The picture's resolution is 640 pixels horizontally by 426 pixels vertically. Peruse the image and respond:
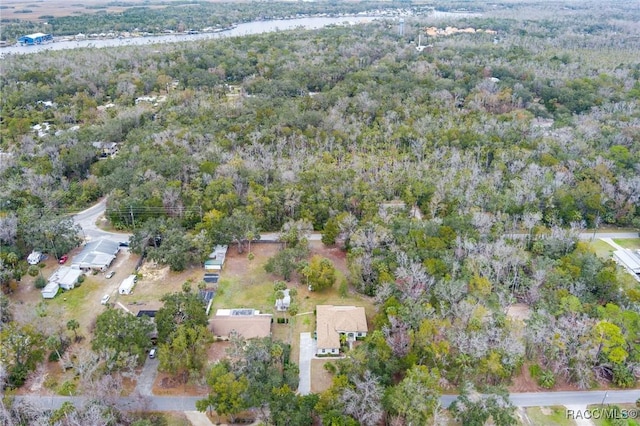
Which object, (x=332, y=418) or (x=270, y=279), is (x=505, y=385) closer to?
(x=332, y=418)

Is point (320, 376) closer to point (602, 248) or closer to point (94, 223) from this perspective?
point (94, 223)

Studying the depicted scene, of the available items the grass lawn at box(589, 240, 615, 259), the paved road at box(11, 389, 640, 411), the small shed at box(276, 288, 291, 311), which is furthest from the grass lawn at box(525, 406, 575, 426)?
the grass lawn at box(589, 240, 615, 259)

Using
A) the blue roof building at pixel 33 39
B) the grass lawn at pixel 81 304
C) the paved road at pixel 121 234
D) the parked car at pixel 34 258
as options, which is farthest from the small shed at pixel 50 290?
the blue roof building at pixel 33 39

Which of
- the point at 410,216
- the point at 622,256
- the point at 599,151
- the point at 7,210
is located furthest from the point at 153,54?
the point at 622,256

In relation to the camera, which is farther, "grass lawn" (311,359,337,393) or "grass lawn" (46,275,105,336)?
"grass lawn" (46,275,105,336)

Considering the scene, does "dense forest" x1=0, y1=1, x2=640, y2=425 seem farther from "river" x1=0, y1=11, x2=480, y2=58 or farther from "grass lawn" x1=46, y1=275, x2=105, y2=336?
"river" x1=0, y1=11, x2=480, y2=58

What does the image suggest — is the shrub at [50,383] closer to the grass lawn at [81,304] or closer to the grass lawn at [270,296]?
the grass lawn at [81,304]
